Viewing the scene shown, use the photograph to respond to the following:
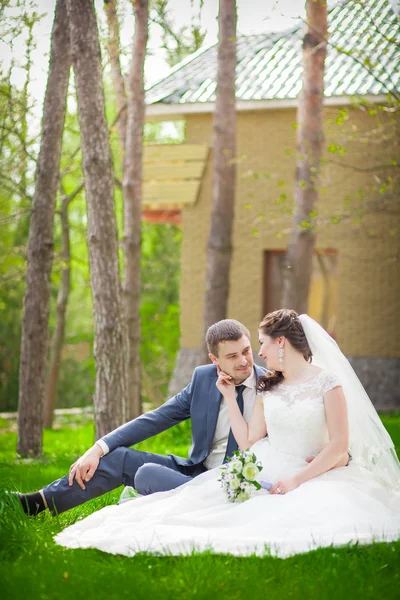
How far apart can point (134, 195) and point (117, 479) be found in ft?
23.9

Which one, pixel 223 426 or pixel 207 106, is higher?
pixel 207 106

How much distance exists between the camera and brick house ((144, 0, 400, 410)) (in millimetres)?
15641

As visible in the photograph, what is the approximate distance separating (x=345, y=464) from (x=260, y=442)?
56cm

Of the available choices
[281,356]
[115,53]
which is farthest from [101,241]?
[115,53]

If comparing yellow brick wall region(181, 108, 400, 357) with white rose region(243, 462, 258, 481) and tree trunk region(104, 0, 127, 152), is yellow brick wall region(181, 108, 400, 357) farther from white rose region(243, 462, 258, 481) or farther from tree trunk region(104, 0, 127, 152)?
white rose region(243, 462, 258, 481)

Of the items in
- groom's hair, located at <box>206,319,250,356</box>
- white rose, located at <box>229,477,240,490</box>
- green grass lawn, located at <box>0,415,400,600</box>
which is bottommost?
green grass lawn, located at <box>0,415,400,600</box>

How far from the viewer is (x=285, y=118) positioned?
16.4 m

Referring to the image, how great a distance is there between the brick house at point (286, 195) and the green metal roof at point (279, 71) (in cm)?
4

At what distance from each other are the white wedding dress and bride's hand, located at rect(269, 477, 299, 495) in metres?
0.07

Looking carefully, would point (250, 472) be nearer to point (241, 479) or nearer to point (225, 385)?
point (241, 479)

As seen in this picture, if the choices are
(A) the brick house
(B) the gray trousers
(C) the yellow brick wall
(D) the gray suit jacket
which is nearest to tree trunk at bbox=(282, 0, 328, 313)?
(A) the brick house

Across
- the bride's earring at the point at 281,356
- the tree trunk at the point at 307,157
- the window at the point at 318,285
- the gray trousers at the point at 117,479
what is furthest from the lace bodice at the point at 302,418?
the window at the point at 318,285

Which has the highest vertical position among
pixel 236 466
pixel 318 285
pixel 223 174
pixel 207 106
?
pixel 207 106

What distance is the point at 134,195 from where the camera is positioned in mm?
12133
